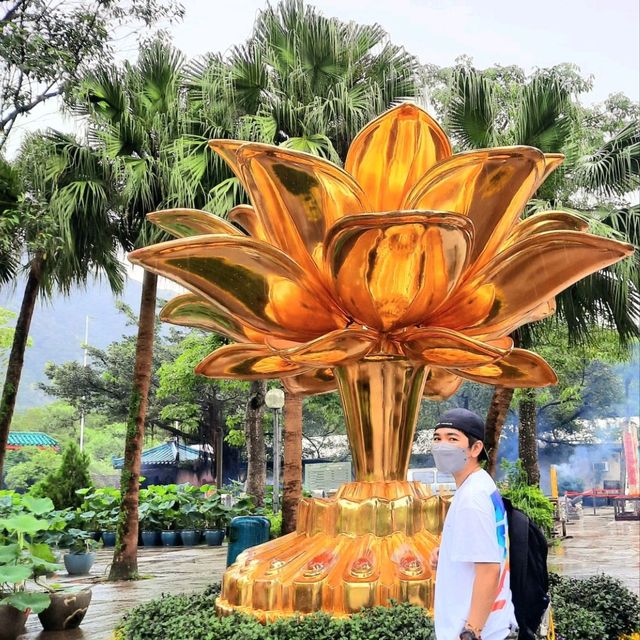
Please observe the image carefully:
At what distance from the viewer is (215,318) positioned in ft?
14.9

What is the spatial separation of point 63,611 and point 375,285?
4.56 m

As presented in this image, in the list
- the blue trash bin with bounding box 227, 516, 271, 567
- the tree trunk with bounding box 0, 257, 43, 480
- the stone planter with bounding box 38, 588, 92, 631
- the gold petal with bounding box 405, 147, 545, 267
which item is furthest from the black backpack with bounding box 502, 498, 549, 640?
the tree trunk with bounding box 0, 257, 43, 480

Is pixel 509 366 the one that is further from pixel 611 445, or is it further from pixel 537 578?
pixel 611 445

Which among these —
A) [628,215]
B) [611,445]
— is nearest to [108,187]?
[628,215]

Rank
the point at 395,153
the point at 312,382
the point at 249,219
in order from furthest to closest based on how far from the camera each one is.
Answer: the point at 312,382 < the point at 249,219 < the point at 395,153

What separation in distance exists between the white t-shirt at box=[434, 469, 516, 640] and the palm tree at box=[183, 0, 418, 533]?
7655 millimetres

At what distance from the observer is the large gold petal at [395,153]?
4.04m

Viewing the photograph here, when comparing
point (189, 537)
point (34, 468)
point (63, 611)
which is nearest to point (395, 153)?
point (63, 611)

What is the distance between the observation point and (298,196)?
12.6 ft

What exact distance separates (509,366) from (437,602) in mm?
2336

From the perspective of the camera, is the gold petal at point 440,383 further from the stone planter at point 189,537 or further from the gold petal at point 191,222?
the stone planter at point 189,537

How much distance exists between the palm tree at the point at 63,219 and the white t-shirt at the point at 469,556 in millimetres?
7552

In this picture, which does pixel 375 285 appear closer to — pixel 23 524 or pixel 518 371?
pixel 518 371

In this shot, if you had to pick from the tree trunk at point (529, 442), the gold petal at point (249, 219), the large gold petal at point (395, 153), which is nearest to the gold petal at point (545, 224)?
the large gold petal at point (395, 153)
